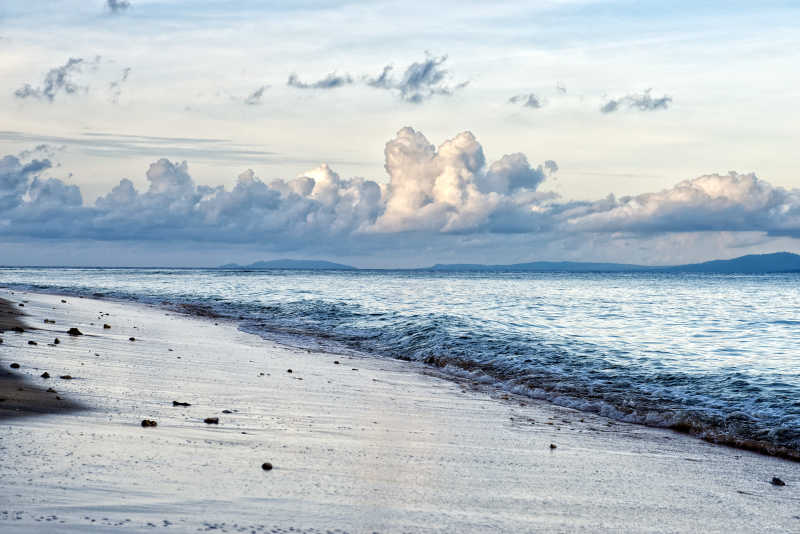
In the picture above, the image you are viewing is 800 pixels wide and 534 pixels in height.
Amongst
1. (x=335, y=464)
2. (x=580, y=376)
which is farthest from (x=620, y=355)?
(x=335, y=464)

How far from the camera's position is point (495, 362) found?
18.5 metres

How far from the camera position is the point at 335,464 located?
6922mm

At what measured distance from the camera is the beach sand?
17.3 feet

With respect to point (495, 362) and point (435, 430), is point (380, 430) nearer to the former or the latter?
point (435, 430)

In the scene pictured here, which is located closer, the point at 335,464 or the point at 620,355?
the point at 335,464

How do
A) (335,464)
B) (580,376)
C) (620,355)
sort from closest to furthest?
1. (335,464)
2. (580,376)
3. (620,355)

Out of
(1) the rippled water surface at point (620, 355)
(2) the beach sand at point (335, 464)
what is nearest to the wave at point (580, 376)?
(1) the rippled water surface at point (620, 355)

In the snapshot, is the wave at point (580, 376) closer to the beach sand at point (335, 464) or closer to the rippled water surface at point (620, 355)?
the rippled water surface at point (620, 355)

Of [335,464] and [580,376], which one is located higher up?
[335,464]

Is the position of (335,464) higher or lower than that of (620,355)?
higher

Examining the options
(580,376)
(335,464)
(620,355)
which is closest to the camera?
(335,464)

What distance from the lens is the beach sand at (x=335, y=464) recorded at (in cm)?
528

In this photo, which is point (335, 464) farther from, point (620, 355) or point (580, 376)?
point (620, 355)

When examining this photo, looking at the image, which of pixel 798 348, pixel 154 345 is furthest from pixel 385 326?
pixel 798 348
